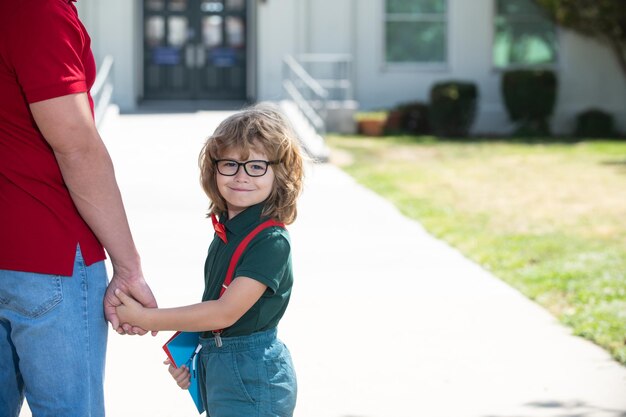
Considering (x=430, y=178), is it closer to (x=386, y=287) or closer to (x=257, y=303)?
(x=386, y=287)

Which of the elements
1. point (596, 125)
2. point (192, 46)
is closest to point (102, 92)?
point (192, 46)

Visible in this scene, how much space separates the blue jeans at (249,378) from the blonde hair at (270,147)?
0.37 metres

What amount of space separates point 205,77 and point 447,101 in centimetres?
465

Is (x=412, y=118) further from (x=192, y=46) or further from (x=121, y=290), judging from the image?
(x=121, y=290)

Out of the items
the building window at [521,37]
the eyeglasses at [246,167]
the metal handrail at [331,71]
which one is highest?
the building window at [521,37]

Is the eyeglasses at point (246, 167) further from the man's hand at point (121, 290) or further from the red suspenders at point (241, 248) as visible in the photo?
the man's hand at point (121, 290)

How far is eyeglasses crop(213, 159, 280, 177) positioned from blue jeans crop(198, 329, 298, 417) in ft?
1.49

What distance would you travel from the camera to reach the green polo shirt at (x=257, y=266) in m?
2.82

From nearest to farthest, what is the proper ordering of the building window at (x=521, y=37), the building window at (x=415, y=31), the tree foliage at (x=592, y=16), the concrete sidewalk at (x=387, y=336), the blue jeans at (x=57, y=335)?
the blue jeans at (x=57, y=335) < the concrete sidewalk at (x=387, y=336) < the tree foliage at (x=592, y=16) < the building window at (x=415, y=31) < the building window at (x=521, y=37)

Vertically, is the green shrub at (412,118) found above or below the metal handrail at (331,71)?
below

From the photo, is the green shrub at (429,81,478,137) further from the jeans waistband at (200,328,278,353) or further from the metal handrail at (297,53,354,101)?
the jeans waistband at (200,328,278,353)

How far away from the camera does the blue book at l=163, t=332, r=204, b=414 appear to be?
121 inches

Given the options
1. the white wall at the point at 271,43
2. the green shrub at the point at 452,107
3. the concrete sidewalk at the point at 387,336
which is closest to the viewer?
the concrete sidewalk at the point at 387,336

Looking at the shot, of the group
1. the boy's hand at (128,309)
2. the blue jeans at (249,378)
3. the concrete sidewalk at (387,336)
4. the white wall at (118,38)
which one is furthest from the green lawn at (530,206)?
the white wall at (118,38)
